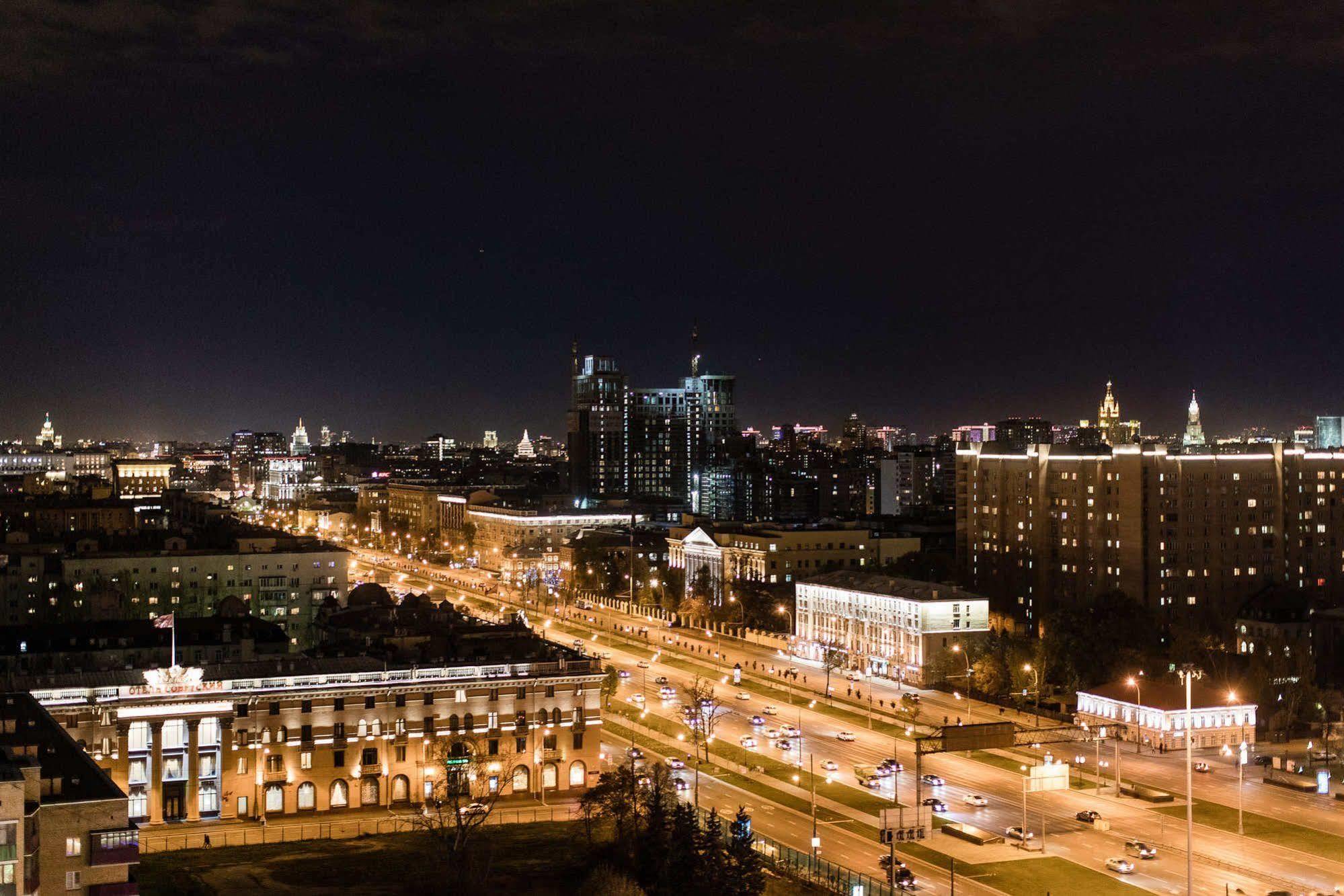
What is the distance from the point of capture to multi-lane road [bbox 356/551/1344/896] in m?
53.7

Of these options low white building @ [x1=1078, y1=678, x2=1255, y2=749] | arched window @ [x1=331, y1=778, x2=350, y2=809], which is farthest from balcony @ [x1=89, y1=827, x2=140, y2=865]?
low white building @ [x1=1078, y1=678, x2=1255, y2=749]

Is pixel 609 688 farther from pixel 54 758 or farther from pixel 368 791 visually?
pixel 54 758

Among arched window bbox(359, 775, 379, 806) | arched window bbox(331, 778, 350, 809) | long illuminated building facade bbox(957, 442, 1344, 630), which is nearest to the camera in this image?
arched window bbox(331, 778, 350, 809)

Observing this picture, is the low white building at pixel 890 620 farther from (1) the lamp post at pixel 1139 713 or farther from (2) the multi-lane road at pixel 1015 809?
(1) the lamp post at pixel 1139 713

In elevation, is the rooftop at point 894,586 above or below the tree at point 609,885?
above

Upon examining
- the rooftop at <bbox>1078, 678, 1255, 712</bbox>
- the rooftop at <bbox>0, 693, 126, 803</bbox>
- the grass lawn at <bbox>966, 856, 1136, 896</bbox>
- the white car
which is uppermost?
the rooftop at <bbox>0, 693, 126, 803</bbox>

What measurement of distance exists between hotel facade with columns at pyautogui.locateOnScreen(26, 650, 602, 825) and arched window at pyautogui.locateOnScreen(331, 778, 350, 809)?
0.06m

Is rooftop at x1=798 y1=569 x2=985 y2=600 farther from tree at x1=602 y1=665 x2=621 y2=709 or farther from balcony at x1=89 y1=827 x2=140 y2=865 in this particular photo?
balcony at x1=89 y1=827 x2=140 y2=865

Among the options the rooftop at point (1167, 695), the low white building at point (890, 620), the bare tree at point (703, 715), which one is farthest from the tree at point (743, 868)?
the low white building at point (890, 620)

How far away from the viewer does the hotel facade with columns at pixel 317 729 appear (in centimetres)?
5912

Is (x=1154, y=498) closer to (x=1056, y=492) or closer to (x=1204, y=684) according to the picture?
(x=1056, y=492)

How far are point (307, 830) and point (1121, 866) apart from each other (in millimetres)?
29680

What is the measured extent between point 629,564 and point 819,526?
21663mm

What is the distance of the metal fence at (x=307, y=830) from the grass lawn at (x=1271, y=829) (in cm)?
2503
